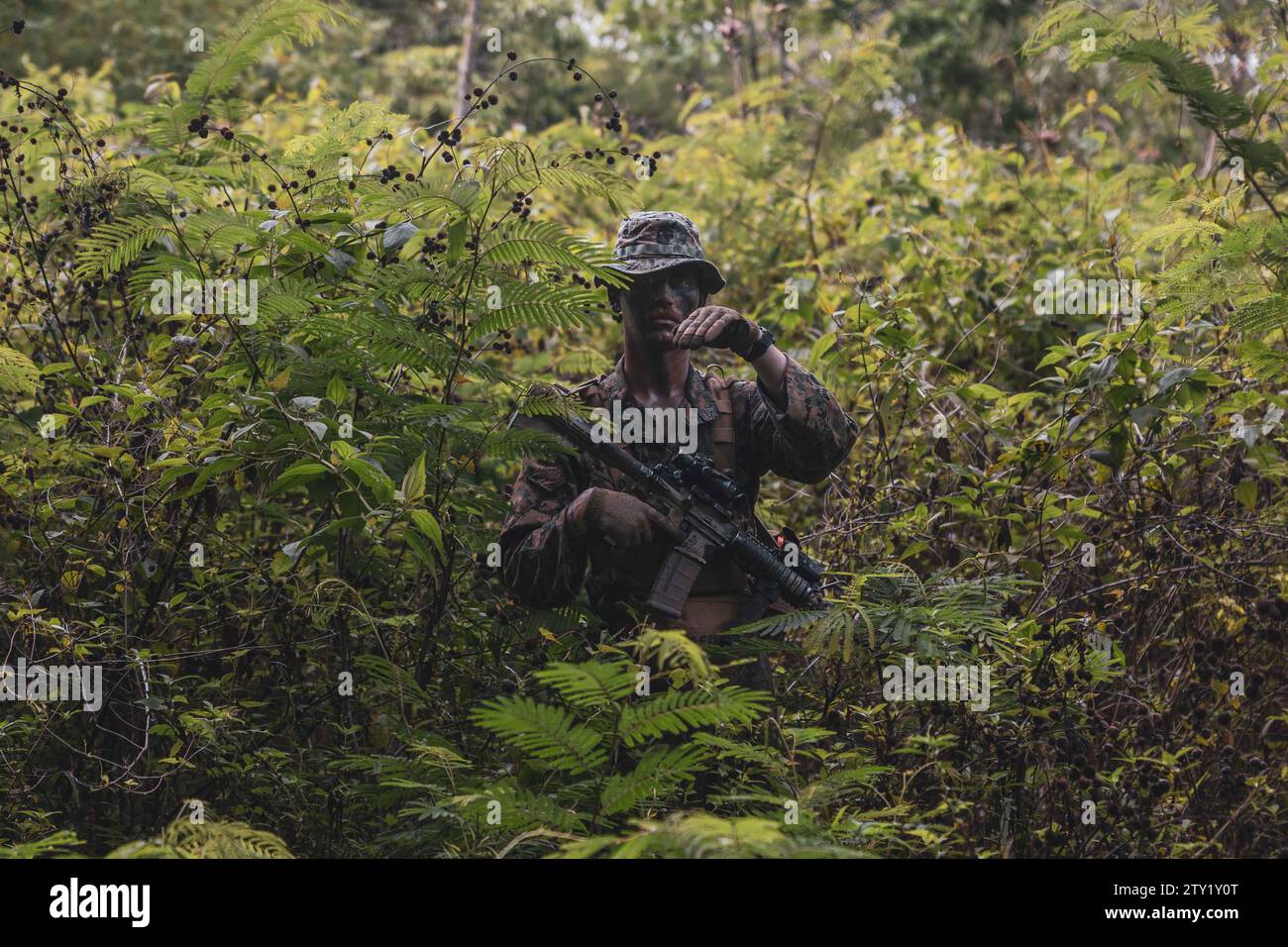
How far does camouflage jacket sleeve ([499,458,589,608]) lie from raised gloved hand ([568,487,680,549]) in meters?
0.08

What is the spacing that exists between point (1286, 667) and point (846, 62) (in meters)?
6.25

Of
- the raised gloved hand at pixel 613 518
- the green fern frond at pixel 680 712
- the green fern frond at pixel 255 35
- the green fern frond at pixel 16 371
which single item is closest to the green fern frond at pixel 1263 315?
the raised gloved hand at pixel 613 518

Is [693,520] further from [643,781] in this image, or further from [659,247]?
[643,781]

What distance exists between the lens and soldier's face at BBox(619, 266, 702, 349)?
5.27 metres

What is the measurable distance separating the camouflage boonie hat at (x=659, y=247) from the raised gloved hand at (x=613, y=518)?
92cm

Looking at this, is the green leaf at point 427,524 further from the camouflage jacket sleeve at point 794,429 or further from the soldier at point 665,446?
the camouflage jacket sleeve at point 794,429

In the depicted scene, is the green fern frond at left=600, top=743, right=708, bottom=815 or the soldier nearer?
the green fern frond at left=600, top=743, right=708, bottom=815

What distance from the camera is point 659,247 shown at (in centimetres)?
530

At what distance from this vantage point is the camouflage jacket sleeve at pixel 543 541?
5012 millimetres

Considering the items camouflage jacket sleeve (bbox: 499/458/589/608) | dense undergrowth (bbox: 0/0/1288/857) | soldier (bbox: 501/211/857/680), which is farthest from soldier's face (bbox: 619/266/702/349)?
camouflage jacket sleeve (bbox: 499/458/589/608)

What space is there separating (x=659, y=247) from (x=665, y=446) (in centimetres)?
78

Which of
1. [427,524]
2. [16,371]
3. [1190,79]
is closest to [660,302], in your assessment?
[427,524]

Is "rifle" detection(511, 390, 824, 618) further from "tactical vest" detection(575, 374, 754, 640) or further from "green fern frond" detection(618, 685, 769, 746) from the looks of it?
"green fern frond" detection(618, 685, 769, 746)
